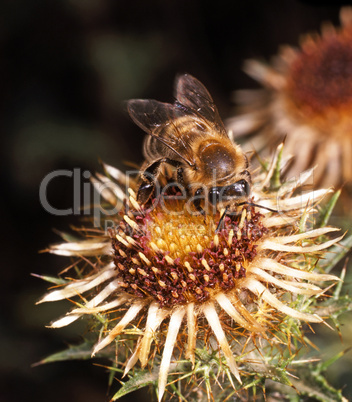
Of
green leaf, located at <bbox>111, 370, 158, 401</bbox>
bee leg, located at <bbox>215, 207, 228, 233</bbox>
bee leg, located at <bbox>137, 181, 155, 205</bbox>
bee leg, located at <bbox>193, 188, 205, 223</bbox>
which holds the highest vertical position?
bee leg, located at <bbox>137, 181, 155, 205</bbox>

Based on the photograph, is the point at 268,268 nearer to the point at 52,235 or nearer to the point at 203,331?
the point at 203,331

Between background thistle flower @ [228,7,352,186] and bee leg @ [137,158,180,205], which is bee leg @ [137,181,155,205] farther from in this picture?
background thistle flower @ [228,7,352,186]

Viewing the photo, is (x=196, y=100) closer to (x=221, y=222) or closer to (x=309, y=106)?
(x=221, y=222)

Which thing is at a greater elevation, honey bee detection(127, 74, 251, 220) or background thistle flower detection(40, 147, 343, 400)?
honey bee detection(127, 74, 251, 220)

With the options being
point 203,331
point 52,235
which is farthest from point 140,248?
point 52,235

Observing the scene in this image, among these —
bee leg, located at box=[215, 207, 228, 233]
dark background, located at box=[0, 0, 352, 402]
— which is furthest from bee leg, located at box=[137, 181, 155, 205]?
dark background, located at box=[0, 0, 352, 402]

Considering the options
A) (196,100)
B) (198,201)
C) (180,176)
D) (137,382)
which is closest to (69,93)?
(196,100)

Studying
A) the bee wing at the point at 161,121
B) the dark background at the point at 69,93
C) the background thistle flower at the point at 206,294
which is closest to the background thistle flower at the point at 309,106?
the dark background at the point at 69,93
